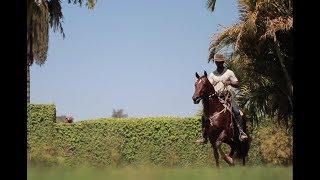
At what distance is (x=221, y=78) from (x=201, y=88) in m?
0.69

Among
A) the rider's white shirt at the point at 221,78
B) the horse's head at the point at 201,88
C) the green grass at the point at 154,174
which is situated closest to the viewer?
the green grass at the point at 154,174

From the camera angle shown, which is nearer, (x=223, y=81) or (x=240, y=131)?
(x=223, y=81)

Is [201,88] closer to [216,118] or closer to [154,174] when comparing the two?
[216,118]

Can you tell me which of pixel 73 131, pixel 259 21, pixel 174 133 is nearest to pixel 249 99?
pixel 259 21

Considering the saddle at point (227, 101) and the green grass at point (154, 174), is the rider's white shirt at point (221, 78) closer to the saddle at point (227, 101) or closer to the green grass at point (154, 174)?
the saddle at point (227, 101)

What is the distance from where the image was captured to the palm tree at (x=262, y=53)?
1435 centimetres

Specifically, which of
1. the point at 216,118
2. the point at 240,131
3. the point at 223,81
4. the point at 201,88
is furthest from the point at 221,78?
the point at 240,131

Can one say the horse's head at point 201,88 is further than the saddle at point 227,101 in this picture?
No

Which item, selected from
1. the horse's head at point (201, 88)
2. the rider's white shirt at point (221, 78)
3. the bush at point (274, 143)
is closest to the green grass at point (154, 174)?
the horse's head at point (201, 88)

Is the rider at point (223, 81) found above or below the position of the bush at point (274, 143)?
above

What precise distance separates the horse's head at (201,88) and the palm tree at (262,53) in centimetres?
523

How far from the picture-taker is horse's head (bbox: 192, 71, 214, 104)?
893 cm

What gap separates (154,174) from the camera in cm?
230
